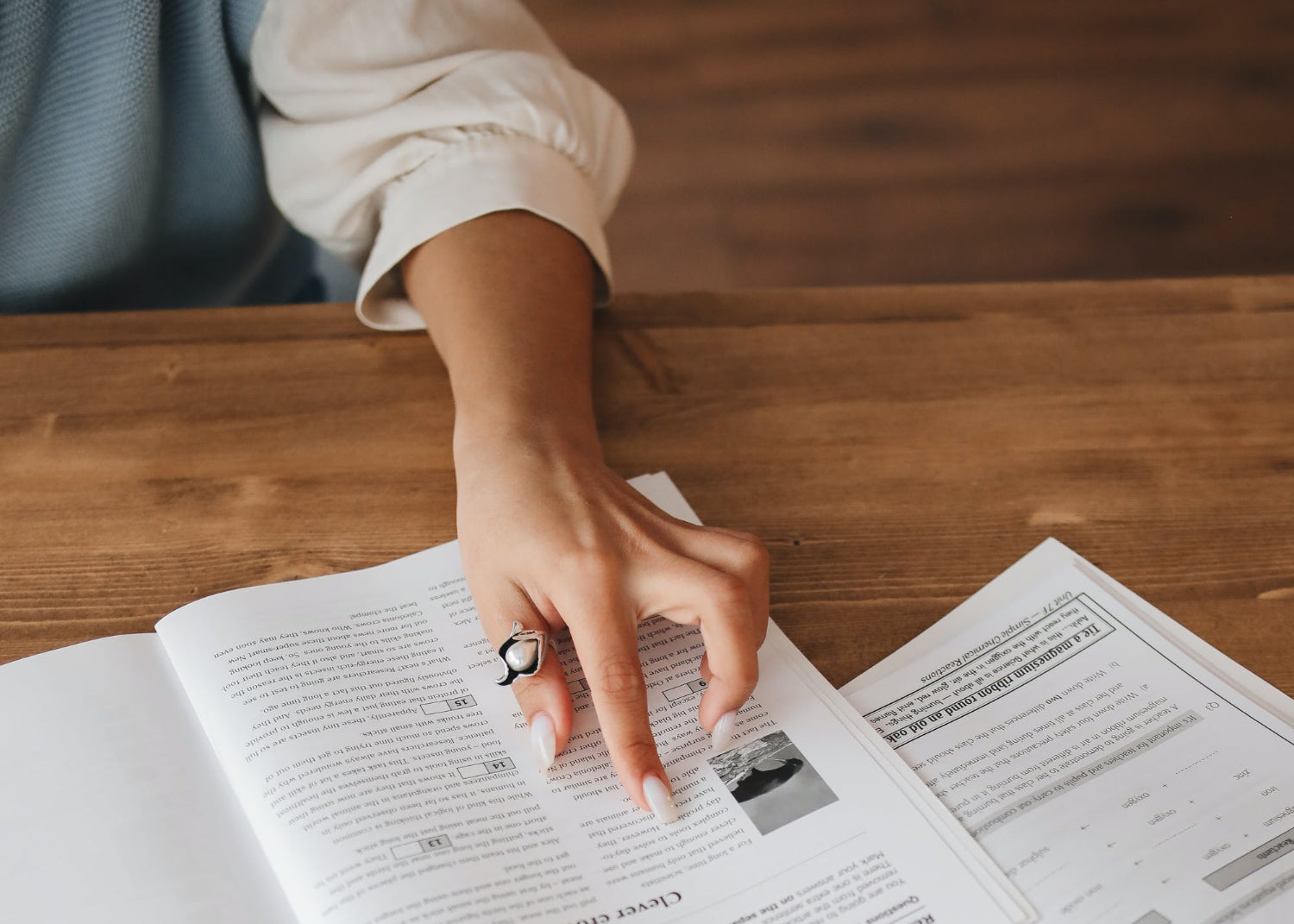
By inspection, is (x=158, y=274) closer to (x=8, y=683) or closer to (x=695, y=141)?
(x=8, y=683)

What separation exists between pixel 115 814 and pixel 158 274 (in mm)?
536

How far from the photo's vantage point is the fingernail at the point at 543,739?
46 centimetres

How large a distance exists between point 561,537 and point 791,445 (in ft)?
0.63

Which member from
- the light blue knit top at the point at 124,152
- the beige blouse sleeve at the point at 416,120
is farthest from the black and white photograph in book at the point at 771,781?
the light blue knit top at the point at 124,152

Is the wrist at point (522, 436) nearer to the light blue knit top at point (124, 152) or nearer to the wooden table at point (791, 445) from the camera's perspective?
the wooden table at point (791, 445)

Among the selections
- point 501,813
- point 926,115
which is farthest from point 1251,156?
point 501,813

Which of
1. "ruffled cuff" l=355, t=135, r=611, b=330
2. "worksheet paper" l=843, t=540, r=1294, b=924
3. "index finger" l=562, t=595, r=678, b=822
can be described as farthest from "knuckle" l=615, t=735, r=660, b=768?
"ruffled cuff" l=355, t=135, r=611, b=330

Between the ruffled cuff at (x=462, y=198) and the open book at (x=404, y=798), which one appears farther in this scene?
the ruffled cuff at (x=462, y=198)

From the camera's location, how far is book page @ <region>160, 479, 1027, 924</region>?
1.34 feet

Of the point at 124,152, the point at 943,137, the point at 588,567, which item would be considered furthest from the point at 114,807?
the point at 943,137

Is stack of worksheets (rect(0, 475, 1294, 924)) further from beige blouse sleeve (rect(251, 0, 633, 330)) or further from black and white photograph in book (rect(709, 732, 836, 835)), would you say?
beige blouse sleeve (rect(251, 0, 633, 330))

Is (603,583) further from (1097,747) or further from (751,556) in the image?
(1097,747)

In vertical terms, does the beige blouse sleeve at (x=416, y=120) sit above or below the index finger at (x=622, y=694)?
above

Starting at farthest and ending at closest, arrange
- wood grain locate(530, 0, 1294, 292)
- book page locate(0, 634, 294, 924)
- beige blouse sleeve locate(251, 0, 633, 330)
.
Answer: wood grain locate(530, 0, 1294, 292), beige blouse sleeve locate(251, 0, 633, 330), book page locate(0, 634, 294, 924)
